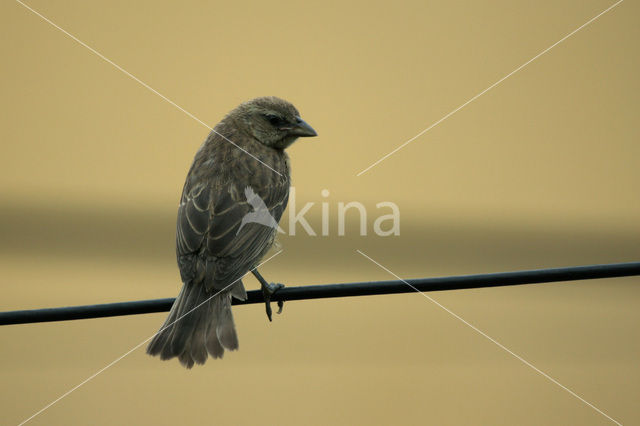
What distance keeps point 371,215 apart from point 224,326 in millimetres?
3624

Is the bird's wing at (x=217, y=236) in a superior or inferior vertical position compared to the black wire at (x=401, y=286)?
superior

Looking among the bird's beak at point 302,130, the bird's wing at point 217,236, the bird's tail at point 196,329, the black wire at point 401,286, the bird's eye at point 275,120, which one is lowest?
the bird's tail at point 196,329

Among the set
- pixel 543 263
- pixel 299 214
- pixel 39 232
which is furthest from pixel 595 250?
pixel 39 232

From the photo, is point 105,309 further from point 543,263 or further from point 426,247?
point 543,263

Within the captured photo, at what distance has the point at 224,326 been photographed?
4.57 meters

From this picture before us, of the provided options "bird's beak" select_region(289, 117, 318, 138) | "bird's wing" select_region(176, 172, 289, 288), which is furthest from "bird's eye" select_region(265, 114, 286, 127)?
"bird's wing" select_region(176, 172, 289, 288)

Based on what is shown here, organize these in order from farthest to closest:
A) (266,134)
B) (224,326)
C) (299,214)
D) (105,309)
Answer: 1. (299,214)
2. (266,134)
3. (224,326)
4. (105,309)

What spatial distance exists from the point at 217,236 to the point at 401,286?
1.66m

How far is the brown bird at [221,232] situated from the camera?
177 inches

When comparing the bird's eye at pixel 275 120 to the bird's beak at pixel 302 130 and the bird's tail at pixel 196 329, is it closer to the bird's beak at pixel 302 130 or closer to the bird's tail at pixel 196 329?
the bird's beak at pixel 302 130

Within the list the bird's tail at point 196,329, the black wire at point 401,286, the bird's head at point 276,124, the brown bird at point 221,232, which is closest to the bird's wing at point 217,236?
the brown bird at point 221,232

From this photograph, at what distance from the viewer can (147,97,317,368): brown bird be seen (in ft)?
14.8

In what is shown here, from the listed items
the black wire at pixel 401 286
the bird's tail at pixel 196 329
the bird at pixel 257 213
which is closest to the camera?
the black wire at pixel 401 286

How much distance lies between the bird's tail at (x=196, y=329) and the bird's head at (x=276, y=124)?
161 centimetres
